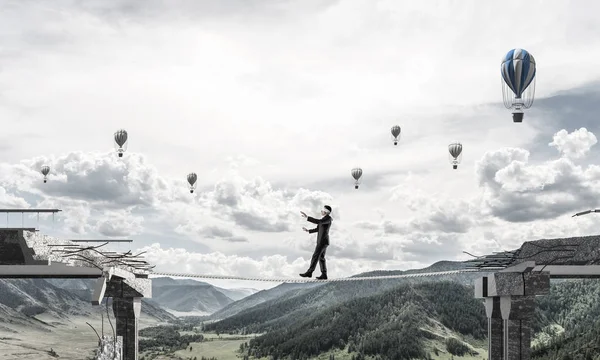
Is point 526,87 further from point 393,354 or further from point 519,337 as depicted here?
point 393,354

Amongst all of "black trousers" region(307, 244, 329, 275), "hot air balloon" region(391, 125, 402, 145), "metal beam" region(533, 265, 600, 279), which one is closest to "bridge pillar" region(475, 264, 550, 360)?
"metal beam" region(533, 265, 600, 279)

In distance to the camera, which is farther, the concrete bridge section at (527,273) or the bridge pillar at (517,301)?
the bridge pillar at (517,301)

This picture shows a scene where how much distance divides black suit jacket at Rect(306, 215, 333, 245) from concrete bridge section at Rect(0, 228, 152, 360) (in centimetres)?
555

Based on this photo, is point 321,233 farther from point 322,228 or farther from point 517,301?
point 517,301

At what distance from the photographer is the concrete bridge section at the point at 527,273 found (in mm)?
20891

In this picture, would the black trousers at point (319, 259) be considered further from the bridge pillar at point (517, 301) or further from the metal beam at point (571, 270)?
the metal beam at point (571, 270)

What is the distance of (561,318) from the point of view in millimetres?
186625

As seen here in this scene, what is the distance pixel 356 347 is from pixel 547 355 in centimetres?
8087

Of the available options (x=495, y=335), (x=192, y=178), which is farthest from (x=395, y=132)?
A: (x=495, y=335)

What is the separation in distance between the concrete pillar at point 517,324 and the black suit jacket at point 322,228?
5.63 metres

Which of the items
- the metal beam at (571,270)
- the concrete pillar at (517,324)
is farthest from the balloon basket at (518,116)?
the concrete pillar at (517,324)

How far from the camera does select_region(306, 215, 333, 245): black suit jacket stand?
68.3 ft

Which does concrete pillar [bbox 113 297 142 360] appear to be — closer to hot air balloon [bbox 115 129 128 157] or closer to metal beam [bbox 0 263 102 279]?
metal beam [bbox 0 263 102 279]

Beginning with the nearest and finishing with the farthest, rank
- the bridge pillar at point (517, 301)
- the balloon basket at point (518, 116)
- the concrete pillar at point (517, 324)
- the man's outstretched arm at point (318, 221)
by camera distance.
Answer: the man's outstretched arm at point (318, 221)
the bridge pillar at point (517, 301)
the concrete pillar at point (517, 324)
the balloon basket at point (518, 116)
